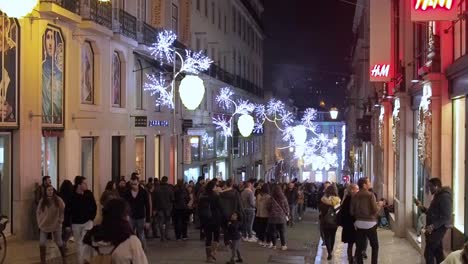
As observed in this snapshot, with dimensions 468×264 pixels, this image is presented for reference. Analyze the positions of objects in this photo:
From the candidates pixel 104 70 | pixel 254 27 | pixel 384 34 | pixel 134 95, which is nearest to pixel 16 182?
pixel 104 70

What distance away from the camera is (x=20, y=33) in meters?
17.3

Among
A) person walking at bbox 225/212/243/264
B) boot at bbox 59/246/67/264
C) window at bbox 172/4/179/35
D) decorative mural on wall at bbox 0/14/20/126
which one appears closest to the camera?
boot at bbox 59/246/67/264

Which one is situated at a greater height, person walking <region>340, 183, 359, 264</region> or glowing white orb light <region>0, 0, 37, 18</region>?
glowing white orb light <region>0, 0, 37, 18</region>

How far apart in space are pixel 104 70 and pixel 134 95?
12.6 feet

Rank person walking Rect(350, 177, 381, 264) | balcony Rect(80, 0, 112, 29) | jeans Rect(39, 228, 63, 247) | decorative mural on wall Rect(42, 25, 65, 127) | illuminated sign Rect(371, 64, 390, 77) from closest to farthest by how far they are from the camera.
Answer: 1. person walking Rect(350, 177, 381, 264)
2. jeans Rect(39, 228, 63, 247)
3. decorative mural on wall Rect(42, 25, 65, 127)
4. balcony Rect(80, 0, 112, 29)
5. illuminated sign Rect(371, 64, 390, 77)

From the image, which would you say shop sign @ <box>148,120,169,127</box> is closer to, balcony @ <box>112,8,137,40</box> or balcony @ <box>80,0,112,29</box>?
balcony @ <box>112,8,137,40</box>

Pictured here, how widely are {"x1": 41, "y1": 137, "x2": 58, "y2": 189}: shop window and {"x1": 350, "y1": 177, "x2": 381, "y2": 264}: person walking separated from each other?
9800 millimetres

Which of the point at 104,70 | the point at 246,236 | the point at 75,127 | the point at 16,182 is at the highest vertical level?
the point at 104,70

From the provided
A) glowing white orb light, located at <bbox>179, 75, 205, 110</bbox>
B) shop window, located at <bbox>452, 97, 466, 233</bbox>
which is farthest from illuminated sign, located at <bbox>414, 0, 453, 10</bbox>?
glowing white orb light, located at <bbox>179, 75, 205, 110</bbox>

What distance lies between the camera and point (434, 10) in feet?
36.6

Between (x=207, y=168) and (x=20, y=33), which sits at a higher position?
(x=20, y=33)

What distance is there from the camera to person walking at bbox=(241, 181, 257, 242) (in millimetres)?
18016

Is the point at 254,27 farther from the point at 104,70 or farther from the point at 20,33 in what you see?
the point at 20,33

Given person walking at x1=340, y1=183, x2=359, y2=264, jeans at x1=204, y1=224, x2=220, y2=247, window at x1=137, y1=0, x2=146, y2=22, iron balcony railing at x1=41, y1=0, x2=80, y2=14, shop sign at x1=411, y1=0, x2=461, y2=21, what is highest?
window at x1=137, y1=0, x2=146, y2=22
